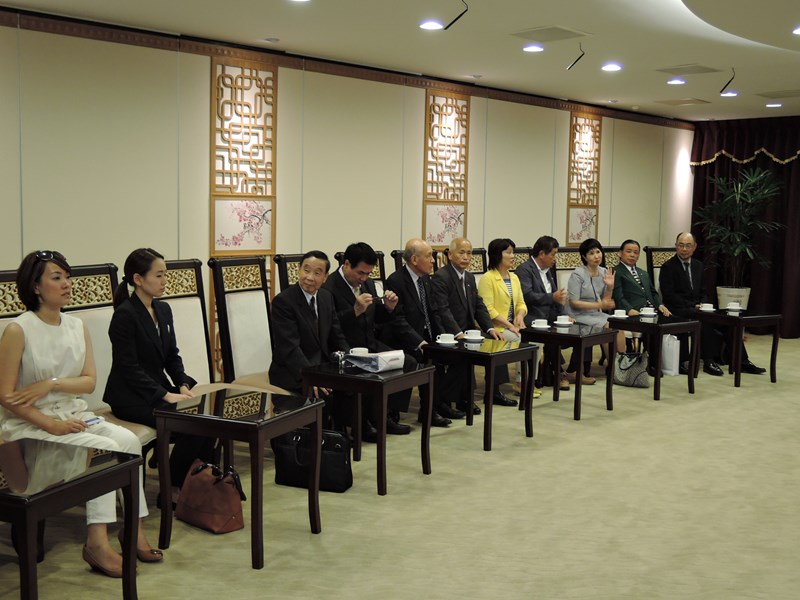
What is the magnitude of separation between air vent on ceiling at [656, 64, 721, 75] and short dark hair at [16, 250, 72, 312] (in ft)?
18.0

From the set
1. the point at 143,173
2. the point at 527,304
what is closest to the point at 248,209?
the point at 143,173

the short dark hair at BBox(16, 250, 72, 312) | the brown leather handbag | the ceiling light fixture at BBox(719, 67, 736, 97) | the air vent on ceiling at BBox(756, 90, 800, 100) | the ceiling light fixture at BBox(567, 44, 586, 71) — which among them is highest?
the air vent on ceiling at BBox(756, 90, 800, 100)

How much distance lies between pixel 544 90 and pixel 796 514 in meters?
5.44

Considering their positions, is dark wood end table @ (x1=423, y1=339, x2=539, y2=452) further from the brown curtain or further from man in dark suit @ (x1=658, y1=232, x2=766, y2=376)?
the brown curtain

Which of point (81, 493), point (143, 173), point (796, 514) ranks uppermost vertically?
point (143, 173)

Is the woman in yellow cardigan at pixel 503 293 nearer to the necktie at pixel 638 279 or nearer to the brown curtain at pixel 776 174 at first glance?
the necktie at pixel 638 279

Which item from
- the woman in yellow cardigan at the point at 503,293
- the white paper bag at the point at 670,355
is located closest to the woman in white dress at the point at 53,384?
the woman in yellow cardigan at the point at 503,293

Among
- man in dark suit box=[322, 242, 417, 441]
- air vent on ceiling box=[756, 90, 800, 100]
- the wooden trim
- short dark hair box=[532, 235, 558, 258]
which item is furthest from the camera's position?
air vent on ceiling box=[756, 90, 800, 100]

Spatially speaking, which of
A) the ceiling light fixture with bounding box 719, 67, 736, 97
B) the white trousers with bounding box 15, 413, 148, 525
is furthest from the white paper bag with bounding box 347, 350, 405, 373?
the ceiling light fixture with bounding box 719, 67, 736, 97

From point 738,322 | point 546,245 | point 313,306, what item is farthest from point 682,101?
point 313,306

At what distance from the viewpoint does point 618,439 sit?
5.32m

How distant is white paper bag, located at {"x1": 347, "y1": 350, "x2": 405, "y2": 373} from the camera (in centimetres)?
420

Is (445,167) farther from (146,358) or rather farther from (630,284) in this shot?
(146,358)

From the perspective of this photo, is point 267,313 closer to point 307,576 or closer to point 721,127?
point 307,576
